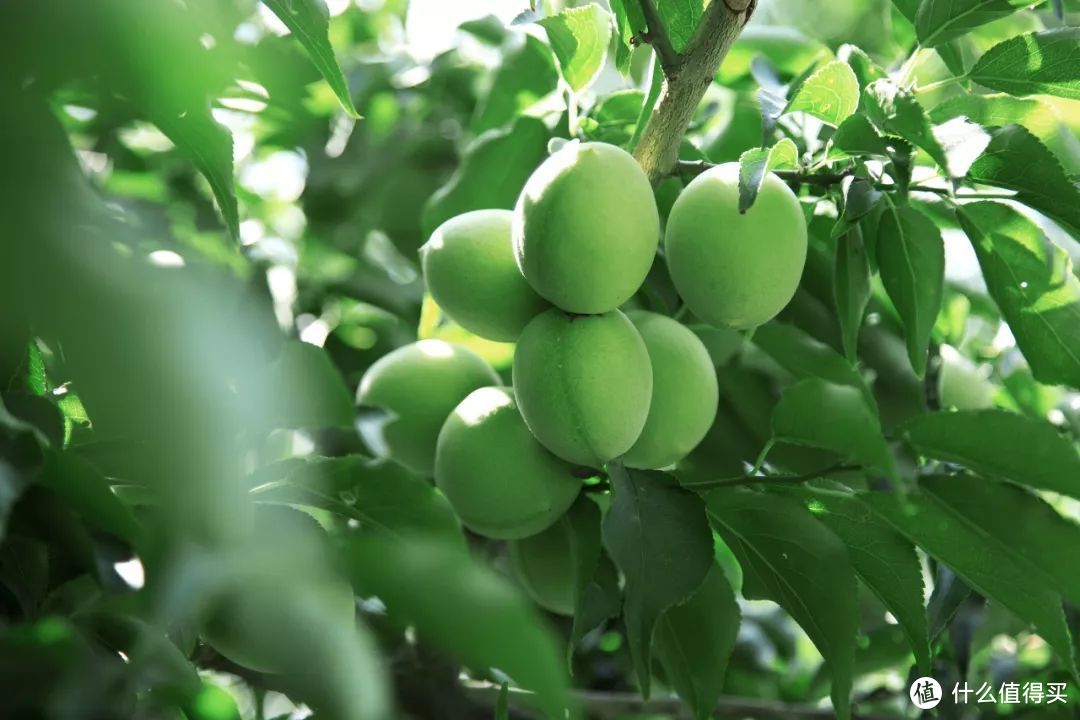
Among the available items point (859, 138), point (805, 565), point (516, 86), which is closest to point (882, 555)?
point (805, 565)

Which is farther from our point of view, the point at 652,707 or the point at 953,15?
the point at 652,707

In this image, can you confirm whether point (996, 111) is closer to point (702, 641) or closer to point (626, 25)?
point (626, 25)

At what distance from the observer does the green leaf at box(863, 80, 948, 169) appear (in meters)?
0.63

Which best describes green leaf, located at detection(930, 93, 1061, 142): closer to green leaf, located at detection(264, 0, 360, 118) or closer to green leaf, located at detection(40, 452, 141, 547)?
green leaf, located at detection(264, 0, 360, 118)

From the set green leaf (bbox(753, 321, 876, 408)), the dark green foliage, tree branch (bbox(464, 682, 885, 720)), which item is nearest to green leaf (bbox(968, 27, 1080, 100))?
the dark green foliage

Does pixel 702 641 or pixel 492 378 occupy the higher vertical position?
pixel 492 378

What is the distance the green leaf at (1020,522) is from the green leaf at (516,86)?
0.60 m

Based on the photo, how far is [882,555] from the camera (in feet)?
2.42

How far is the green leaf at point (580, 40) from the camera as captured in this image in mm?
789

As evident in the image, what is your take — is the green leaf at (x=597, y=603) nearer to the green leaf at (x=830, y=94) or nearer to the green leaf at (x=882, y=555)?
the green leaf at (x=882, y=555)

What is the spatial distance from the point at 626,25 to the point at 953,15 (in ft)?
0.78

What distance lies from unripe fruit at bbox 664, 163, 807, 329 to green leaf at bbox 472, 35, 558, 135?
42 cm

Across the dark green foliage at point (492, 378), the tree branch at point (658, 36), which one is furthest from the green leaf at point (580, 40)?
the tree branch at point (658, 36)

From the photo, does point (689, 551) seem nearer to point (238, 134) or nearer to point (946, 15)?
point (946, 15)
